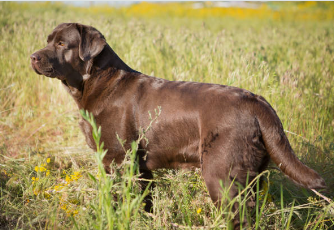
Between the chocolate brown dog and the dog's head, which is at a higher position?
Answer: the dog's head

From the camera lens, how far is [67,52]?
2.82m

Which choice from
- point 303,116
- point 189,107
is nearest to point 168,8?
point 303,116

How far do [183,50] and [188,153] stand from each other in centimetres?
332

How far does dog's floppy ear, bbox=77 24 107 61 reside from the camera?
2691mm

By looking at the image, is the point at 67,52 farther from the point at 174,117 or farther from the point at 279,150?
the point at 279,150

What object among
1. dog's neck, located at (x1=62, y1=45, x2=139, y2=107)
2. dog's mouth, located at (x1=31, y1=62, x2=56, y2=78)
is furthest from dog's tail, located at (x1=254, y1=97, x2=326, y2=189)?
dog's mouth, located at (x1=31, y1=62, x2=56, y2=78)

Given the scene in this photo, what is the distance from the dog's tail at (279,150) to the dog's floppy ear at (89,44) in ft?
4.58

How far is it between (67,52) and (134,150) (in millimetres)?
1523

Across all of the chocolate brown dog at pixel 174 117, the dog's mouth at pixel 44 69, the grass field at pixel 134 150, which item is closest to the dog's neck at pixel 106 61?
the chocolate brown dog at pixel 174 117

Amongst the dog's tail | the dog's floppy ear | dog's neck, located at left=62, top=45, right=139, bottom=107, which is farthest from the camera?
dog's neck, located at left=62, top=45, right=139, bottom=107

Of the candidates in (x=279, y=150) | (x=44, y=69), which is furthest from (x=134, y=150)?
(x=44, y=69)

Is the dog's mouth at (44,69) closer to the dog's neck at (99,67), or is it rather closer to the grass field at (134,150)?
the dog's neck at (99,67)

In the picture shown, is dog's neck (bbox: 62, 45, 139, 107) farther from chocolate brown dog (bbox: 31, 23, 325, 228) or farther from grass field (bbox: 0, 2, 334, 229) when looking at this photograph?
grass field (bbox: 0, 2, 334, 229)

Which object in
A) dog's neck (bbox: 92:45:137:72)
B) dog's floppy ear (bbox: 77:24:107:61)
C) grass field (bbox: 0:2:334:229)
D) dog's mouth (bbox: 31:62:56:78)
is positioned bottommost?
grass field (bbox: 0:2:334:229)
